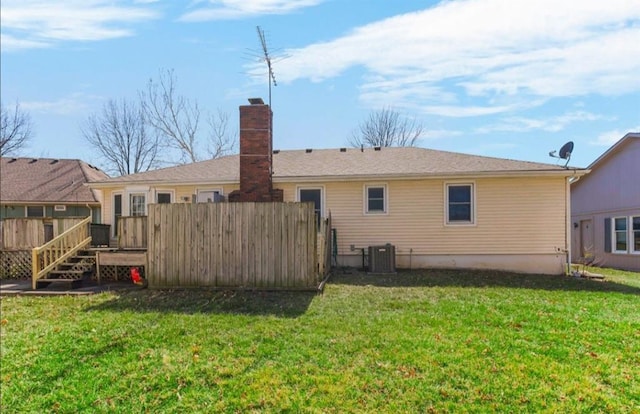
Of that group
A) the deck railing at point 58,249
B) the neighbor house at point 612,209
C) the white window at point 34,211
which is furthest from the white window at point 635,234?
the white window at point 34,211

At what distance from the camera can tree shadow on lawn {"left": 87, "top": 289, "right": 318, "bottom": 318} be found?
657cm

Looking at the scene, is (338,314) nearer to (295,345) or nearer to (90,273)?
(295,345)

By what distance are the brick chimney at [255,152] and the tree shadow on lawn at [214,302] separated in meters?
3.09

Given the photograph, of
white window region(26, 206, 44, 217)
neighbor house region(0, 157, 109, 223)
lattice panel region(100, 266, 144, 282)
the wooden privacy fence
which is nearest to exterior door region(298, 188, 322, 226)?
the wooden privacy fence

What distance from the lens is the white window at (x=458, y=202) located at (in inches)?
465

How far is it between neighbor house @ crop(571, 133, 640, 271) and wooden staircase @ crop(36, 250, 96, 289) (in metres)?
15.9

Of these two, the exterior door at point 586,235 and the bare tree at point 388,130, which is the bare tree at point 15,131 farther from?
the exterior door at point 586,235

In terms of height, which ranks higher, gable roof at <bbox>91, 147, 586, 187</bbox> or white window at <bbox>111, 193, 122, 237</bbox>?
gable roof at <bbox>91, 147, 586, 187</bbox>

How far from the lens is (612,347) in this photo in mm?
4836

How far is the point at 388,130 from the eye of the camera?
3025 cm

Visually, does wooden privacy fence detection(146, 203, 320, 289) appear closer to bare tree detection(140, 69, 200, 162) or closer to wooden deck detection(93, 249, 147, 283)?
wooden deck detection(93, 249, 147, 283)

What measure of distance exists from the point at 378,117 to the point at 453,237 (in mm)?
20020

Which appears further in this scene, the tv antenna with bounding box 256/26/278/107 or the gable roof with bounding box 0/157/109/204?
the gable roof with bounding box 0/157/109/204

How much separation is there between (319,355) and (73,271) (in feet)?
Result: 24.8
